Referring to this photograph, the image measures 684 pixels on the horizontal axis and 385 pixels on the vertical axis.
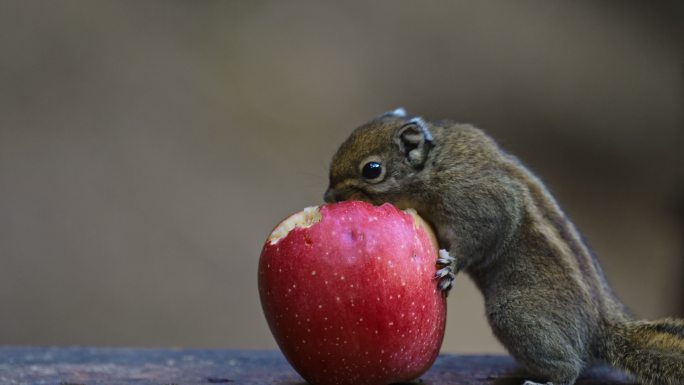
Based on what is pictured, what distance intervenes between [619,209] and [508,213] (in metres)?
3.17

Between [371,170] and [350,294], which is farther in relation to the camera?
[371,170]

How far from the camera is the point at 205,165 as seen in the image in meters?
4.79

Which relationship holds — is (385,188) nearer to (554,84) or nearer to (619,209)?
(554,84)

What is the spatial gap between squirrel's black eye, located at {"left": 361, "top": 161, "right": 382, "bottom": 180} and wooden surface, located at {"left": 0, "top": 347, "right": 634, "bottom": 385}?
546 mm

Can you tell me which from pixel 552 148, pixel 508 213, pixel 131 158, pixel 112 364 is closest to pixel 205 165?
pixel 131 158

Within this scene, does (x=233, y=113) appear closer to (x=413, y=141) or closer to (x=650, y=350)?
(x=413, y=141)

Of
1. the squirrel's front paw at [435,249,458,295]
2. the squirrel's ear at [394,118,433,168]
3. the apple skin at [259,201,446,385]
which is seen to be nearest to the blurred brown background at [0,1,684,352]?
the squirrel's ear at [394,118,433,168]

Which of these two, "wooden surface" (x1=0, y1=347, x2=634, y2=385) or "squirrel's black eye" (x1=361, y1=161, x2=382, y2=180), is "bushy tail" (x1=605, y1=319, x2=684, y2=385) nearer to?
"wooden surface" (x1=0, y1=347, x2=634, y2=385)

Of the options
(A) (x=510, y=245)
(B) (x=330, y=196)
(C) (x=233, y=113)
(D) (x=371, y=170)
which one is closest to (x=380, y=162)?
(D) (x=371, y=170)

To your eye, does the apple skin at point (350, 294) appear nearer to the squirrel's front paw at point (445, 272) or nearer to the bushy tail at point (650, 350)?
the squirrel's front paw at point (445, 272)

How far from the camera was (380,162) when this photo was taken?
238 centimetres

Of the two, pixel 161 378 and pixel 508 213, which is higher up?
pixel 508 213

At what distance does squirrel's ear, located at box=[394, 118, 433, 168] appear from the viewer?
2.41 m

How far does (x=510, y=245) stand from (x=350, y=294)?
59 cm
